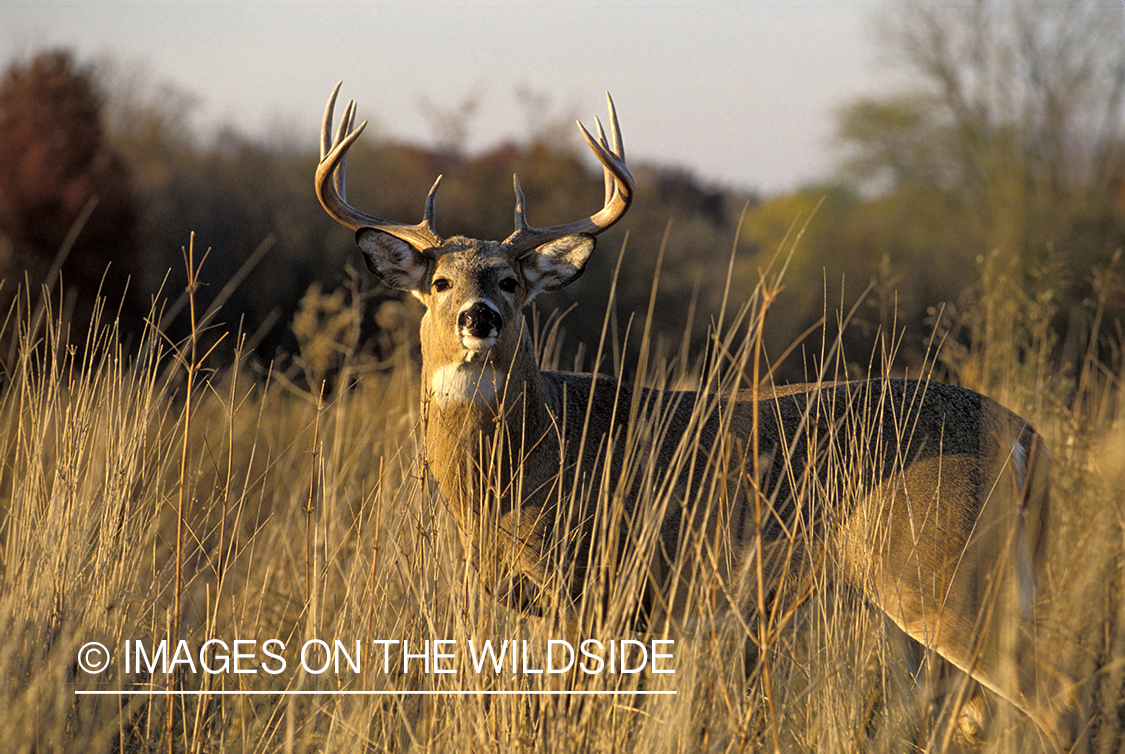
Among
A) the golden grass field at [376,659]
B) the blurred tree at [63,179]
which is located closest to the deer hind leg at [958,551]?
the golden grass field at [376,659]

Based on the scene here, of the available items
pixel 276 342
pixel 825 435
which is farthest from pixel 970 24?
pixel 825 435

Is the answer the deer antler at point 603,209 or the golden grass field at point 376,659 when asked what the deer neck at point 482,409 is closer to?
the golden grass field at point 376,659

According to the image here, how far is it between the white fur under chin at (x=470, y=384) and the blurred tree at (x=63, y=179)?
9952 mm

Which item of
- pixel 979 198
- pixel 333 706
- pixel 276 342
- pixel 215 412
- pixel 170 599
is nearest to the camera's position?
pixel 333 706

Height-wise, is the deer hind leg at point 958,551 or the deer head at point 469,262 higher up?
the deer head at point 469,262

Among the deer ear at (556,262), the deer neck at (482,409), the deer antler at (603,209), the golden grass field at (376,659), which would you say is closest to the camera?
the golden grass field at (376,659)

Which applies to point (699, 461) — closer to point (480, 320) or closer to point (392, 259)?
point (480, 320)

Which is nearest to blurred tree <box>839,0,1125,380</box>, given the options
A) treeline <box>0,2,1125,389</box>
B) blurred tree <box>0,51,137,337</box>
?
treeline <box>0,2,1125,389</box>

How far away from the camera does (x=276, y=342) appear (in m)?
13.3

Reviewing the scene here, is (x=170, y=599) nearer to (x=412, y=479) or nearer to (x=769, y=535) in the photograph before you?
(x=412, y=479)

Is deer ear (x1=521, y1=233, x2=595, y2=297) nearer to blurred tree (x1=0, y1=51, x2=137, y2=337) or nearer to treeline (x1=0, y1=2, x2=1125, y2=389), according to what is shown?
treeline (x1=0, y1=2, x2=1125, y2=389)

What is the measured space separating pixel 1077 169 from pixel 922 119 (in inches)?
135

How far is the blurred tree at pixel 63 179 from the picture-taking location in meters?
12.7

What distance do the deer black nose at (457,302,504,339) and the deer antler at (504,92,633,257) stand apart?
54 cm
